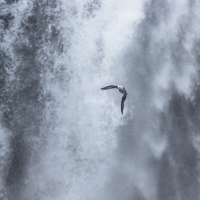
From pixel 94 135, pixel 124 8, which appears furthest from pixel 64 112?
pixel 124 8

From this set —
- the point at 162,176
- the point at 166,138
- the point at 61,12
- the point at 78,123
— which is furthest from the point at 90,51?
the point at 162,176

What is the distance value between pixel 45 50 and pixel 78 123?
481 cm

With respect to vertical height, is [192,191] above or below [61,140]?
below

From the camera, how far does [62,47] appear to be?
17.7 meters

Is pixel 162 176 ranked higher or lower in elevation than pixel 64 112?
lower

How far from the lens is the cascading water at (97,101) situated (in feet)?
56.0

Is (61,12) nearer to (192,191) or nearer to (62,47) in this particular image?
(62,47)

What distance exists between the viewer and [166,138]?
18.3 metres

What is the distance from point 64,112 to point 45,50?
3.91 metres

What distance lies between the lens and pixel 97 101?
17562mm

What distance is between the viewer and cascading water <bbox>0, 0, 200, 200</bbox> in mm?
17078

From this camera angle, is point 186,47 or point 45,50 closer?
point 45,50

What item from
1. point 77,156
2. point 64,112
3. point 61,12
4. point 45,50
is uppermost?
point 61,12

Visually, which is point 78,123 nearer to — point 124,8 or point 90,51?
point 90,51
